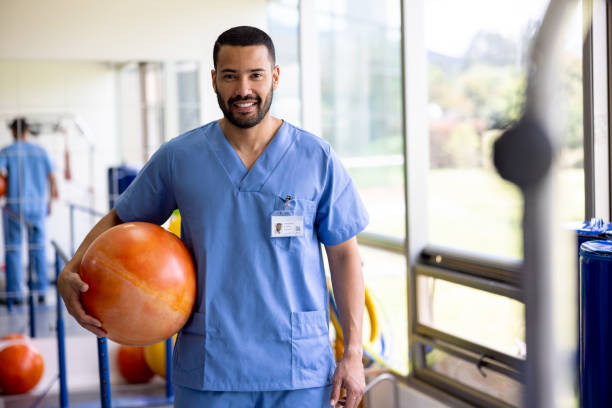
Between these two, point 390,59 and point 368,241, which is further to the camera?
point 390,59

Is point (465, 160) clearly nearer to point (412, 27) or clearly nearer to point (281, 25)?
point (281, 25)

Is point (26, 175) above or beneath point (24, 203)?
above

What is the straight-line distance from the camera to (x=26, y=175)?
5.83 m

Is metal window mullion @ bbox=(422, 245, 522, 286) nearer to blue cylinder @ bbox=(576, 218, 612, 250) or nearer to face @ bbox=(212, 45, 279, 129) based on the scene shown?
blue cylinder @ bbox=(576, 218, 612, 250)

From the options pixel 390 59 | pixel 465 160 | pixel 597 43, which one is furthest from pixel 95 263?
pixel 465 160

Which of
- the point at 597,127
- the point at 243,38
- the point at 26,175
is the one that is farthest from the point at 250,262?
the point at 26,175

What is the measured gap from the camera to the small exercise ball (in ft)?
11.0

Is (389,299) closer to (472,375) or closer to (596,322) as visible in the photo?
(472,375)

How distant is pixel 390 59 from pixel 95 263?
5.62 meters

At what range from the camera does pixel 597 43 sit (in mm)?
2475

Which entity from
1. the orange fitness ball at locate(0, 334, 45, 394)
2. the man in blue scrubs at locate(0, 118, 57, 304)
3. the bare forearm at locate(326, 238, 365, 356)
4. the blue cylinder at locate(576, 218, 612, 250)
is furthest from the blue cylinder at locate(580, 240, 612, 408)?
the man in blue scrubs at locate(0, 118, 57, 304)

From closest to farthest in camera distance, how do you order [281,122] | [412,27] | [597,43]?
[281,122] < [597,43] < [412,27]

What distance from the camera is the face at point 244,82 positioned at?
1.56 metres

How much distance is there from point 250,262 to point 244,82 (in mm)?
409
